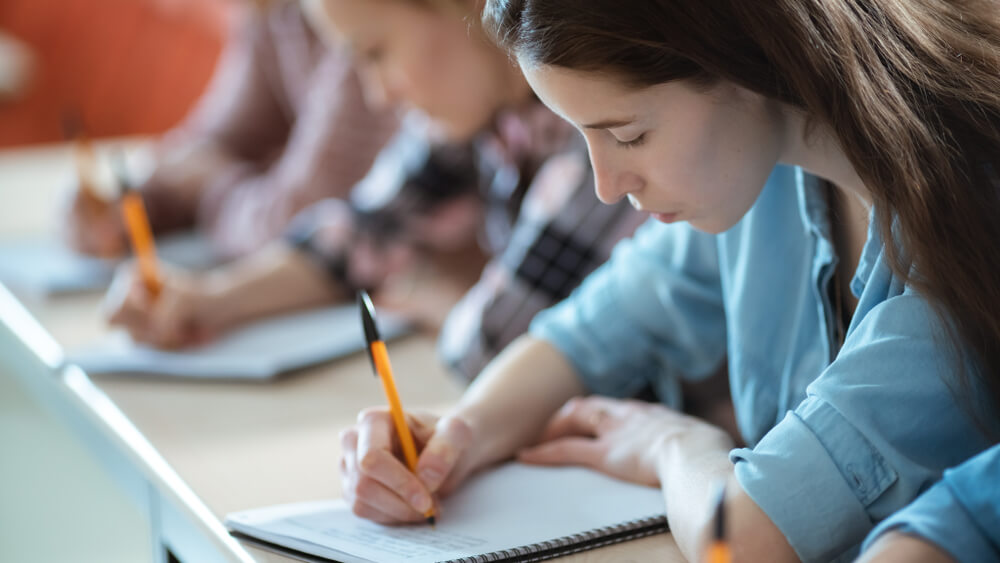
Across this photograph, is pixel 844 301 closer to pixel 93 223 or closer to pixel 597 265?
pixel 597 265

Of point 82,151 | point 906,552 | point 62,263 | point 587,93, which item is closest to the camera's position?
point 906,552

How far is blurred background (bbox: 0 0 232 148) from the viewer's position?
3287 millimetres

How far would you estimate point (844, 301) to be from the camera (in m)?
0.76

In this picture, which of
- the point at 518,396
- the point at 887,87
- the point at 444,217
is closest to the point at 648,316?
the point at 518,396

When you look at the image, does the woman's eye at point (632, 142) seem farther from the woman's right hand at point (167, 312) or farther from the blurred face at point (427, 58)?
the woman's right hand at point (167, 312)

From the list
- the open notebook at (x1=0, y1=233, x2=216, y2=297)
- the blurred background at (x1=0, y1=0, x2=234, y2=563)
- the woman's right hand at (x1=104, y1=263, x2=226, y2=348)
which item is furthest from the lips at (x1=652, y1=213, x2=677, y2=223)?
the blurred background at (x1=0, y1=0, x2=234, y2=563)

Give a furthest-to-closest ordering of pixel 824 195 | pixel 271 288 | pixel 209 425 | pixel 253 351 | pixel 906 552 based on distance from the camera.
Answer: pixel 271 288 < pixel 253 351 < pixel 209 425 < pixel 824 195 < pixel 906 552

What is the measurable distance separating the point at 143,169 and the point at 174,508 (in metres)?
1.22

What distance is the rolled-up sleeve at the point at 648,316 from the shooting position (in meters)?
0.91

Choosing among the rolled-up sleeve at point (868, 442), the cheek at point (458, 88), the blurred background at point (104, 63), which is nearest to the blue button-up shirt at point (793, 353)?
the rolled-up sleeve at point (868, 442)

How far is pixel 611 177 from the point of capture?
2.31 feet

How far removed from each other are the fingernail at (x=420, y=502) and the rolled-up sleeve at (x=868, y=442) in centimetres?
22

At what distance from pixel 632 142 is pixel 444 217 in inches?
31.2

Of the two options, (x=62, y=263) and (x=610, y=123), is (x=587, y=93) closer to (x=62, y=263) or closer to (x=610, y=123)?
(x=610, y=123)
